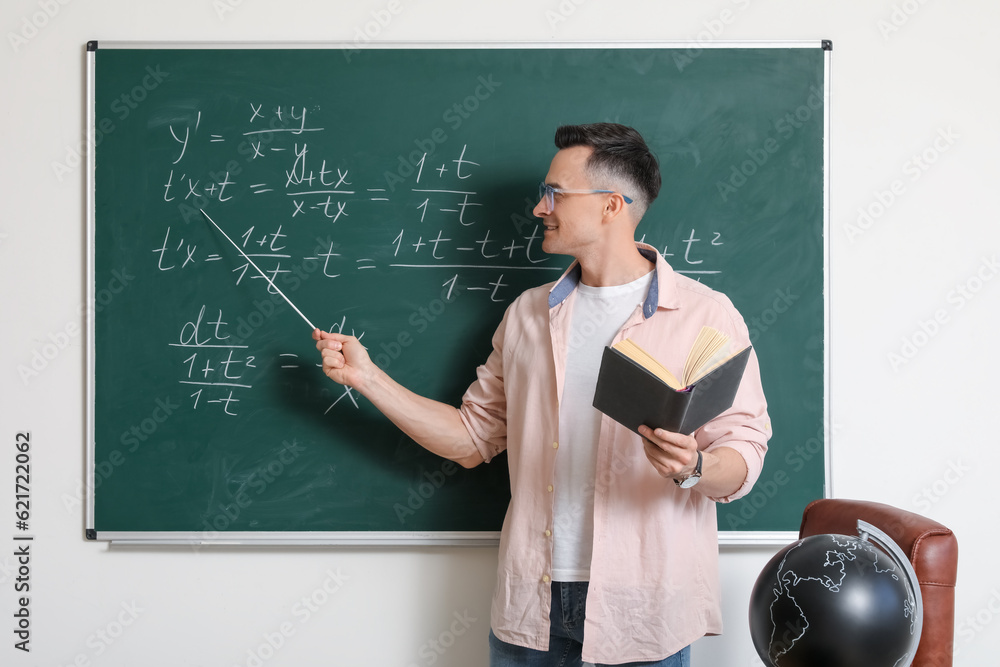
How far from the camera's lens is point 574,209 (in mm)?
1615

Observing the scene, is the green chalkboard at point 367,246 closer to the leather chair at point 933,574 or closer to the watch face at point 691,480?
the leather chair at point 933,574

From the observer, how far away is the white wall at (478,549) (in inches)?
77.5

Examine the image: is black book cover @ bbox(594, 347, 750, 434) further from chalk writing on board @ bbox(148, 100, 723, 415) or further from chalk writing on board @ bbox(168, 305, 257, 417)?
chalk writing on board @ bbox(168, 305, 257, 417)

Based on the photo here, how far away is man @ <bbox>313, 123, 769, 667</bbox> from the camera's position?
4.94 ft

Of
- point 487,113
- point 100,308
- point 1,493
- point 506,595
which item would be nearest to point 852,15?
point 487,113

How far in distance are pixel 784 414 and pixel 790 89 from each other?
93 cm

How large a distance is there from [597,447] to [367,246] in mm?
884

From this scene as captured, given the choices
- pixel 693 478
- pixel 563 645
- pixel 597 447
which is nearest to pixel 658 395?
pixel 693 478

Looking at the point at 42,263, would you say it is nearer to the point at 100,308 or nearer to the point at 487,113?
the point at 100,308

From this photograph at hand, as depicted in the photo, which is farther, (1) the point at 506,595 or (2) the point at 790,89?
(2) the point at 790,89

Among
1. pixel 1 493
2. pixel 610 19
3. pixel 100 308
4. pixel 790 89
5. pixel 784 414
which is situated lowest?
pixel 1 493

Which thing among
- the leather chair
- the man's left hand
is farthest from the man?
the leather chair

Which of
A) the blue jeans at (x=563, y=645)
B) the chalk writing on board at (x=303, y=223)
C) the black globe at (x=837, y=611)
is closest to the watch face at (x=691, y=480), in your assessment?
the black globe at (x=837, y=611)

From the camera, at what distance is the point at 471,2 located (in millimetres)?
1973
